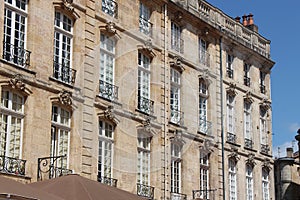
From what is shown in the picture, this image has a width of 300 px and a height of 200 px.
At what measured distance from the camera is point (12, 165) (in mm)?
16750

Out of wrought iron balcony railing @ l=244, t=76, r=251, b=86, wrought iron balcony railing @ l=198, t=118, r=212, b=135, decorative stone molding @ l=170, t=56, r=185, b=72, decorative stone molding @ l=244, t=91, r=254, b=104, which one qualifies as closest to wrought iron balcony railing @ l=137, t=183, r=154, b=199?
wrought iron balcony railing @ l=198, t=118, r=212, b=135

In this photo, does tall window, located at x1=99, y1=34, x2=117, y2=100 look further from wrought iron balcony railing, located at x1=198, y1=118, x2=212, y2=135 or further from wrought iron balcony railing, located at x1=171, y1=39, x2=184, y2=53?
wrought iron balcony railing, located at x1=198, y1=118, x2=212, y2=135

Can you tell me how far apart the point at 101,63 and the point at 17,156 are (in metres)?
4.69

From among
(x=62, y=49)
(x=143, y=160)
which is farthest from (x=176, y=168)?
(x=62, y=49)

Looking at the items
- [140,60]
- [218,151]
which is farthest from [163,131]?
[218,151]

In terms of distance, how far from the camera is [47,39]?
18.3m

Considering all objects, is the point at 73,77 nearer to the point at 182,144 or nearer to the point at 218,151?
the point at 182,144

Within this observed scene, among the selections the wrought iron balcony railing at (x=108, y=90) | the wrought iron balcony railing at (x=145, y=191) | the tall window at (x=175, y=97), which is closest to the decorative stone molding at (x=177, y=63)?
A: the tall window at (x=175, y=97)

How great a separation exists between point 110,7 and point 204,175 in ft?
25.4

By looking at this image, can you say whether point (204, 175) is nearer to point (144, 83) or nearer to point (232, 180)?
point (232, 180)

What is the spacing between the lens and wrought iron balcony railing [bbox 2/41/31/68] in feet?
56.0

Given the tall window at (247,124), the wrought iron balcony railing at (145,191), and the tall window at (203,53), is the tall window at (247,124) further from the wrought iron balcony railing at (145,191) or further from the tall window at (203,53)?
the wrought iron balcony railing at (145,191)

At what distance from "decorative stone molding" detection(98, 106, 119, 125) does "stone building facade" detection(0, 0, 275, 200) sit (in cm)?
3

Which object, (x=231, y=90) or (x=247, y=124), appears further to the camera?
(x=247, y=124)
